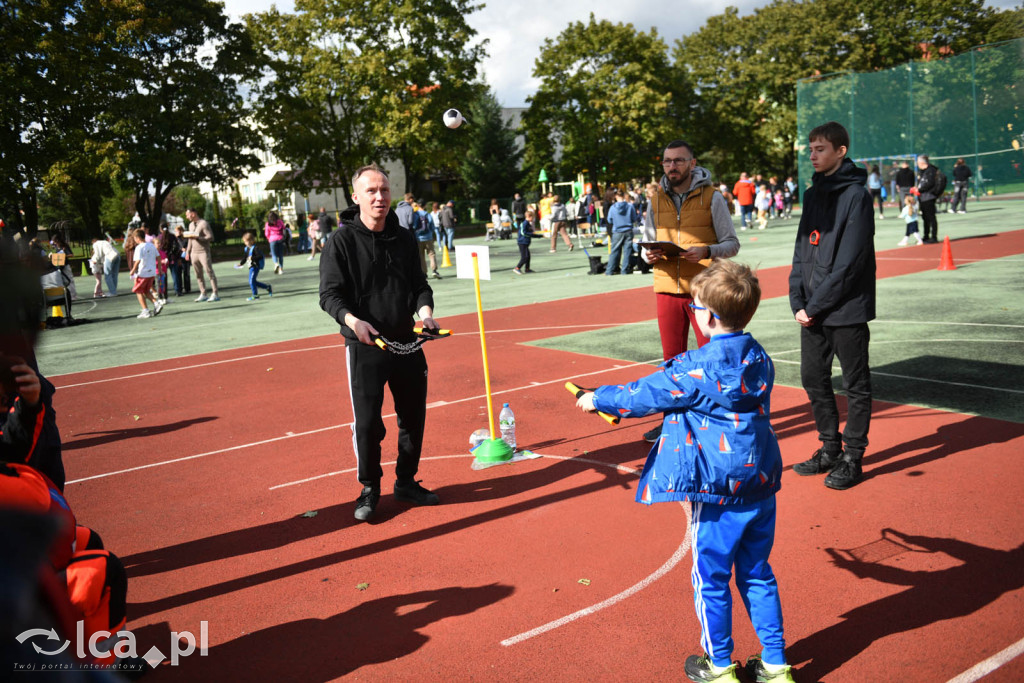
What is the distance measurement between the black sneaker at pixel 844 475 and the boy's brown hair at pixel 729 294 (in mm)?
2737

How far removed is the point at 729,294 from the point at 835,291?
248 centimetres

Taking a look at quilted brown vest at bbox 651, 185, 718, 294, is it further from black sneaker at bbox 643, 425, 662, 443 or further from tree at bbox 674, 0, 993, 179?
tree at bbox 674, 0, 993, 179

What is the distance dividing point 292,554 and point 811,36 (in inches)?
2488

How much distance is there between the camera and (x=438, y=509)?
228 inches

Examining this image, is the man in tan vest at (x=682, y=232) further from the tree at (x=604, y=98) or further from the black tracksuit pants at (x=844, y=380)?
the tree at (x=604, y=98)

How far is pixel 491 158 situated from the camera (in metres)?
64.1

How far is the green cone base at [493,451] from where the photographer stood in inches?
263

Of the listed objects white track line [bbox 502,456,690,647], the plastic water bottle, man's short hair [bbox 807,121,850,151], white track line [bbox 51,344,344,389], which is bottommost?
white track line [bbox 502,456,690,647]

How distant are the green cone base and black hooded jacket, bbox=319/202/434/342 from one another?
1574mm

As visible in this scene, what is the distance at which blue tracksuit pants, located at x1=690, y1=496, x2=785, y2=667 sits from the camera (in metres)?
3.27

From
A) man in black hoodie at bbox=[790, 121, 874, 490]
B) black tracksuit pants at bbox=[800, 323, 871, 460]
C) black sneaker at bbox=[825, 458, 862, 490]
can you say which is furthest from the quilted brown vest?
black sneaker at bbox=[825, 458, 862, 490]

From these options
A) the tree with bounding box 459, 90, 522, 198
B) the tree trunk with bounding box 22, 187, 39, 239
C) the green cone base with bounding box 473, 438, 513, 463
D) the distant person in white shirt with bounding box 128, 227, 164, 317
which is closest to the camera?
Answer: the green cone base with bounding box 473, 438, 513, 463

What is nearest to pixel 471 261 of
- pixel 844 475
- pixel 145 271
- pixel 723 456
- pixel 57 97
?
pixel 844 475

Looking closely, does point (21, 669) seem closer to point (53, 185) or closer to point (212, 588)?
point (212, 588)
